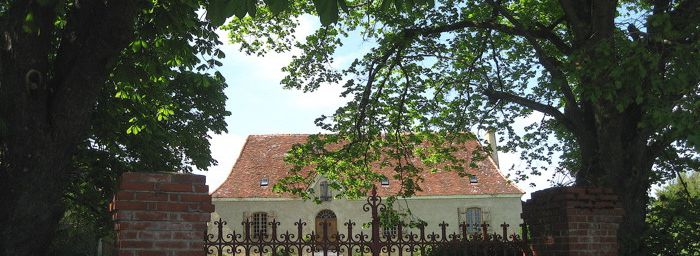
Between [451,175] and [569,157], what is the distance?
23577mm

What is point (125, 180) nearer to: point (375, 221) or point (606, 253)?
point (375, 221)

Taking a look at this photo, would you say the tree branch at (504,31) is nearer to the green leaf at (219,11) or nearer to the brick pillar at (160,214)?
the brick pillar at (160,214)

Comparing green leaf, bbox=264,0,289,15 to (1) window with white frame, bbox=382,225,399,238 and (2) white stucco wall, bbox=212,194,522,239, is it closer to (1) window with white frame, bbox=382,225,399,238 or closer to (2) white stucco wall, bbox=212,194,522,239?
(1) window with white frame, bbox=382,225,399,238

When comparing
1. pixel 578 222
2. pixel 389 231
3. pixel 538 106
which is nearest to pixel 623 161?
pixel 538 106

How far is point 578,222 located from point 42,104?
5498 millimetres

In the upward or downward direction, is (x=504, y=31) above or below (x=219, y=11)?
above

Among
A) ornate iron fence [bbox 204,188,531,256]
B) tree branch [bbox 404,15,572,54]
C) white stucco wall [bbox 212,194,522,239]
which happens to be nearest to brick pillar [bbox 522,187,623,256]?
ornate iron fence [bbox 204,188,531,256]

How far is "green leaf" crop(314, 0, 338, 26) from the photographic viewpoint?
364 centimetres

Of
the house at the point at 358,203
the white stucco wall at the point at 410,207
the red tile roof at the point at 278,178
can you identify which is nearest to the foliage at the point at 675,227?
the red tile roof at the point at 278,178

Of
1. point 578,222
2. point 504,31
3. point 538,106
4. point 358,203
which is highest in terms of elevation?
point 504,31

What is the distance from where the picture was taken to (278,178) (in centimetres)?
3688

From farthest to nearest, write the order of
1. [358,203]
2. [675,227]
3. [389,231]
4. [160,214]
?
[358,203] → [389,231] → [675,227] → [160,214]

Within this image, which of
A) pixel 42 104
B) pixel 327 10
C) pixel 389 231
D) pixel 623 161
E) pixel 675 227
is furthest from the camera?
pixel 623 161

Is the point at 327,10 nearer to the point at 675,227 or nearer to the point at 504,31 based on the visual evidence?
the point at 675,227
